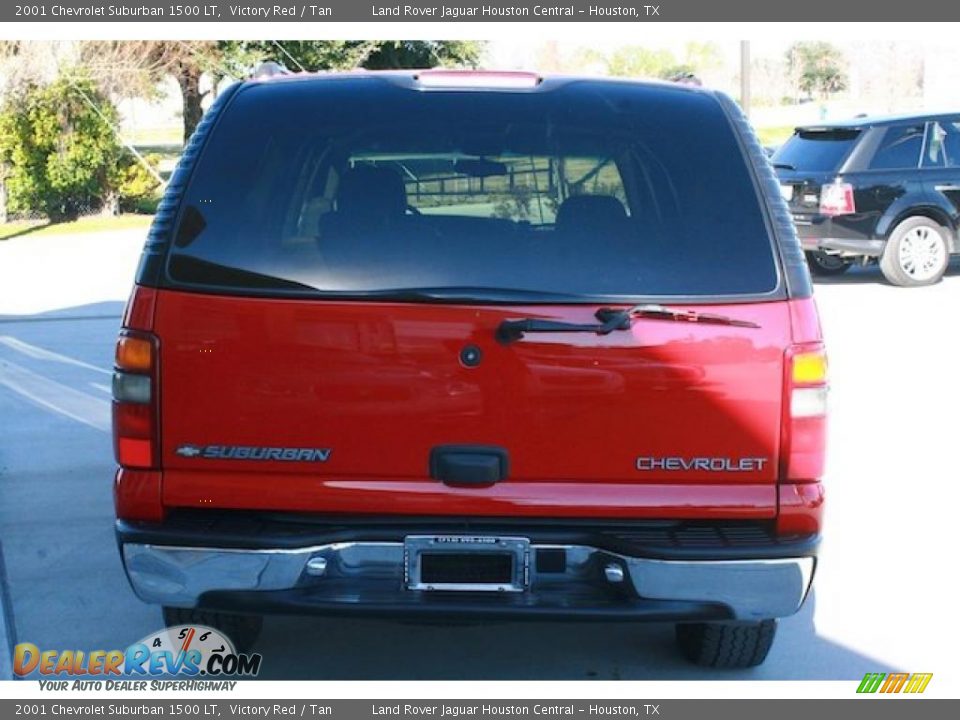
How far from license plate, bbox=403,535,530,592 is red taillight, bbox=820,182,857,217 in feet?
37.7

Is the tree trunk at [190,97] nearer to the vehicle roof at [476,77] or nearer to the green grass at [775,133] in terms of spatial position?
the green grass at [775,133]

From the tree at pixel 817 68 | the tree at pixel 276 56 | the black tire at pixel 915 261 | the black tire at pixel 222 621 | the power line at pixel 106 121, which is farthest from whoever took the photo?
the tree at pixel 817 68

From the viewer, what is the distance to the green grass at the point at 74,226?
23594 millimetres

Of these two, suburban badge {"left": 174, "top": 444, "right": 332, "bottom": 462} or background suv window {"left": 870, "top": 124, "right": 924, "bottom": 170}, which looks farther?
background suv window {"left": 870, "top": 124, "right": 924, "bottom": 170}

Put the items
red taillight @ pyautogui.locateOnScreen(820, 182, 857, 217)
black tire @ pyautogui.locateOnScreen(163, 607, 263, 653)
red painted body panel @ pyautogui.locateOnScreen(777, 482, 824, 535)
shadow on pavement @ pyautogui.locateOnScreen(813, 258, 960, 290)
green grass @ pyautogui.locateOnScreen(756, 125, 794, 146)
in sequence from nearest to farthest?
1. red painted body panel @ pyautogui.locateOnScreen(777, 482, 824, 535)
2. black tire @ pyautogui.locateOnScreen(163, 607, 263, 653)
3. red taillight @ pyautogui.locateOnScreen(820, 182, 857, 217)
4. shadow on pavement @ pyautogui.locateOnScreen(813, 258, 960, 290)
5. green grass @ pyautogui.locateOnScreen(756, 125, 794, 146)

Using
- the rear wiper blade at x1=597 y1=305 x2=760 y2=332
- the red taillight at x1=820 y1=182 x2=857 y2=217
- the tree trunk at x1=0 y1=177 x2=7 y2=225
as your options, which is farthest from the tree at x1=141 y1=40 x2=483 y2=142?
the rear wiper blade at x1=597 y1=305 x2=760 y2=332

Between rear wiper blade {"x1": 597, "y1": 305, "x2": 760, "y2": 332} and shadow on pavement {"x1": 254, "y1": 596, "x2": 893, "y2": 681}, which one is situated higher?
rear wiper blade {"x1": 597, "y1": 305, "x2": 760, "y2": 332}

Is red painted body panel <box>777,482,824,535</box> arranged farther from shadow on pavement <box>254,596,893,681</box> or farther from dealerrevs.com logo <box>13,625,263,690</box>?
dealerrevs.com logo <box>13,625,263,690</box>

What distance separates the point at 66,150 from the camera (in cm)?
2481

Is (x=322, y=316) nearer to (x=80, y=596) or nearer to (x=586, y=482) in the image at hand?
(x=586, y=482)

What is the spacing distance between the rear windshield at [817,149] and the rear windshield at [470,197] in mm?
10897

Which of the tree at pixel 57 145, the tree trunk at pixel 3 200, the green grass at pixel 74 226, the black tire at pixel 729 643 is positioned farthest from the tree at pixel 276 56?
the black tire at pixel 729 643

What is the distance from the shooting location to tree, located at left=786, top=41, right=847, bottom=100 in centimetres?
5400

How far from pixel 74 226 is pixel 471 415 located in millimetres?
22587
